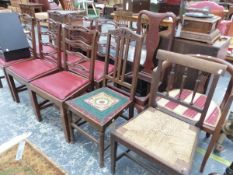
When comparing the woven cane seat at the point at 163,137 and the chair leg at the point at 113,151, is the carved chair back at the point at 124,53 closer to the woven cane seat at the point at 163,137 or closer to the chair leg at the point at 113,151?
the woven cane seat at the point at 163,137

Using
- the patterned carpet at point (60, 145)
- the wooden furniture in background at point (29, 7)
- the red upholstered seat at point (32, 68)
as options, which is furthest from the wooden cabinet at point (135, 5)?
the wooden furniture in background at point (29, 7)

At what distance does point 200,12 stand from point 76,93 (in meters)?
1.32

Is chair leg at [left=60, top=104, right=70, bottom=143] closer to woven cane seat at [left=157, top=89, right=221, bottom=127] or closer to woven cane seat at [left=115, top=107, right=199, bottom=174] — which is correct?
woven cane seat at [left=115, top=107, right=199, bottom=174]

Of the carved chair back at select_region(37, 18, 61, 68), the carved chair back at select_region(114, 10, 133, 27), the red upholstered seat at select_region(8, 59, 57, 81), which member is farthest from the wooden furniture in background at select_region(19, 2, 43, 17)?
the red upholstered seat at select_region(8, 59, 57, 81)

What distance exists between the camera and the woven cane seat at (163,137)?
1036 millimetres

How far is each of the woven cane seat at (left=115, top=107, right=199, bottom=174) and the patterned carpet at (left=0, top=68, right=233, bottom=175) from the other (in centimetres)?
48

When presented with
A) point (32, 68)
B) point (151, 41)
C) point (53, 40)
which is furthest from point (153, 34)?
point (32, 68)

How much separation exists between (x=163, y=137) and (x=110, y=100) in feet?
1.78

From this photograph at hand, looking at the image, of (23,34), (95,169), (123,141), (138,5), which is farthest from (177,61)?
(138,5)

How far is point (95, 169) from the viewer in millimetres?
1506

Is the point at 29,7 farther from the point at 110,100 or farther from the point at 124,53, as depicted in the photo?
the point at 110,100

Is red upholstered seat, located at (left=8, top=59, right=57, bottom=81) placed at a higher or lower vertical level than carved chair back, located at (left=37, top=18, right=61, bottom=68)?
lower

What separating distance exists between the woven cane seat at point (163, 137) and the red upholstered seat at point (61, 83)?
64 centimetres

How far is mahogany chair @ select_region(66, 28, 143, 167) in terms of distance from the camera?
137 centimetres
